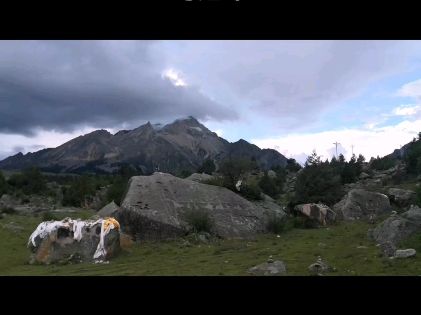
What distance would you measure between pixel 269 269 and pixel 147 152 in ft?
125

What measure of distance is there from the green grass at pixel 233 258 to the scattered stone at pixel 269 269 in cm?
17

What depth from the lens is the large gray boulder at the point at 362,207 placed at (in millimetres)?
21984

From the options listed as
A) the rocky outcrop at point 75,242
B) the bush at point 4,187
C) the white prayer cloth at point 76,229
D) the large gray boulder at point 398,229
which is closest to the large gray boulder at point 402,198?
the large gray boulder at point 398,229

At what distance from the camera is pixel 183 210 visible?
16234 millimetres

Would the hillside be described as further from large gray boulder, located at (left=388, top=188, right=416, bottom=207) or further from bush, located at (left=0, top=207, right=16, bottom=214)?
large gray boulder, located at (left=388, top=188, right=416, bottom=207)

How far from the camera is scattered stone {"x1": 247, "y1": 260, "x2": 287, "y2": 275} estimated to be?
9312 mm

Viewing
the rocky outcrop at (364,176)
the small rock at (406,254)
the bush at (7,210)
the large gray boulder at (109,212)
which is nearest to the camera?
the small rock at (406,254)

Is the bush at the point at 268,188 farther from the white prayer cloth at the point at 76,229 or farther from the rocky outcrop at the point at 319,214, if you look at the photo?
the white prayer cloth at the point at 76,229

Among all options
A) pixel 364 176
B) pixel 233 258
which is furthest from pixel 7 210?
pixel 364 176

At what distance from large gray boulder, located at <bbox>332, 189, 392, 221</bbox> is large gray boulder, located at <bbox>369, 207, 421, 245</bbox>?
8142 millimetres

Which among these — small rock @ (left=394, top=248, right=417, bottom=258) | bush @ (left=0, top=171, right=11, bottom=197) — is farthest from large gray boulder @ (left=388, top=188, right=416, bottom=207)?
bush @ (left=0, top=171, right=11, bottom=197)
